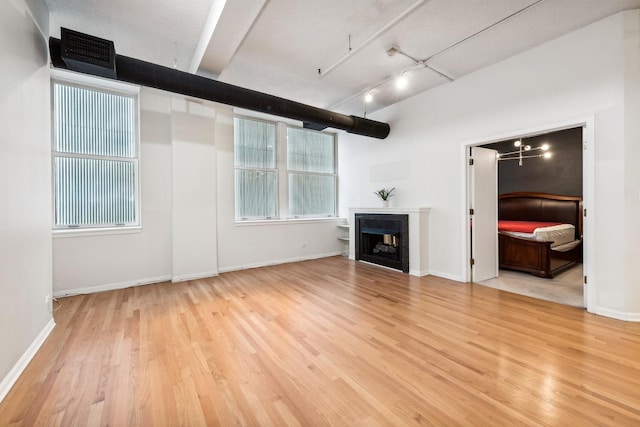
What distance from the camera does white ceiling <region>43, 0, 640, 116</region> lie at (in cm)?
256

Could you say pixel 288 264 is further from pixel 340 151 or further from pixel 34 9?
pixel 34 9

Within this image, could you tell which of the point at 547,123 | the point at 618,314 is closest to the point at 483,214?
the point at 547,123

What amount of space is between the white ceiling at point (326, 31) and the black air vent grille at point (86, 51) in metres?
0.43

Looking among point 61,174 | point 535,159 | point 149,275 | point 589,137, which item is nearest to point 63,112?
point 61,174

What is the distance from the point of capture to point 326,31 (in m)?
2.95

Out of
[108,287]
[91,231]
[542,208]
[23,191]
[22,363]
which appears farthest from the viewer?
[542,208]

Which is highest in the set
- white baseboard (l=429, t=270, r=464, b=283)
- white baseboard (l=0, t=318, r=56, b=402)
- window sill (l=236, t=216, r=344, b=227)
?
window sill (l=236, t=216, r=344, b=227)

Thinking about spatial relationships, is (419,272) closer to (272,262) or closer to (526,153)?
(272,262)

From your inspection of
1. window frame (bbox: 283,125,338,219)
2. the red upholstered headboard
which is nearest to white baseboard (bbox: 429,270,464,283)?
window frame (bbox: 283,125,338,219)

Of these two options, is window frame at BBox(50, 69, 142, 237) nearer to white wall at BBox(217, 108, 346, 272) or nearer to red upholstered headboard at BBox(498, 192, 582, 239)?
white wall at BBox(217, 108, 346, 272)

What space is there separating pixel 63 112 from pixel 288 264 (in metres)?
4.26

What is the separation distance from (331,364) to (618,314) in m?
3.08

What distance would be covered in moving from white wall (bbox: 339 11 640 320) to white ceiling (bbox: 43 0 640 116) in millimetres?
264

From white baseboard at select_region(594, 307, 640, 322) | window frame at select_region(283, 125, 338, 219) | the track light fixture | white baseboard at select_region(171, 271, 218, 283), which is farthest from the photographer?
the track light fixture
